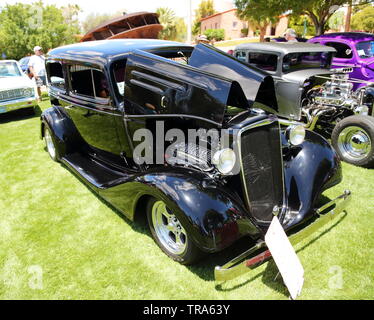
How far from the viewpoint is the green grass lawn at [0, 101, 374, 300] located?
2416 mm

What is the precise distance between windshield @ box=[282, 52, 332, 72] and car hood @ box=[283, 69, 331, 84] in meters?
0.20

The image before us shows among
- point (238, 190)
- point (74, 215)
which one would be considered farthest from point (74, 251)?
point (238, 190)

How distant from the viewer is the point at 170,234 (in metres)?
2.83

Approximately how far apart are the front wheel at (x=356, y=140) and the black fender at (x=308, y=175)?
1667mm

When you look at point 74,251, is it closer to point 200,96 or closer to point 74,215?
point 74,215

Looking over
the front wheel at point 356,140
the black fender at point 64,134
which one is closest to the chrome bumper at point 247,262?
the front wheel at point 356,140

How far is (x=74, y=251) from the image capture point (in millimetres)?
2945

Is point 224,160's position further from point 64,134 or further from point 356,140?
point 356,140

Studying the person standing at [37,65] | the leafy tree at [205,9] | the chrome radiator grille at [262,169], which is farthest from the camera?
the leafy tree at [205,9]

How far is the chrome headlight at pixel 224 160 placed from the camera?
7.91ft

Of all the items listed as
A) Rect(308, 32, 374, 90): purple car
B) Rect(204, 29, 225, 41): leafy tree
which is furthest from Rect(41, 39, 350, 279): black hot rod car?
Rect(204, 29, 225, 41): leafy tree

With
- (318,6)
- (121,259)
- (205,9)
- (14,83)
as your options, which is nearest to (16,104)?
(14,83)

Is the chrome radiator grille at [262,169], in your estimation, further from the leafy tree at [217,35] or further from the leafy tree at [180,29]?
the leafy tree at [180,29]
